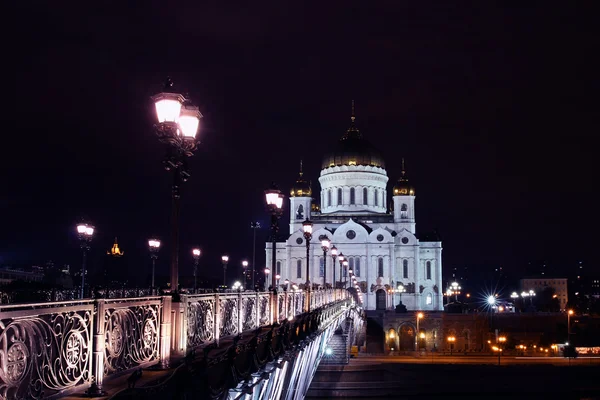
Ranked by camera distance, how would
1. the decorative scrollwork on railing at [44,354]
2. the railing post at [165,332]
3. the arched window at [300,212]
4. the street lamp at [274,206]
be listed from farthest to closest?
the arched window at [300,212] → the street lamp at [274,206] → the railing post at [165,332] → the decorative scrollwork on railing at [44,354]

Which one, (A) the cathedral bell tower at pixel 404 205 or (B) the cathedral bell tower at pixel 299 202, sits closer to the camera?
(A) the cathedral bell tower at pixel 404 205

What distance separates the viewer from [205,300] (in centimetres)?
1099

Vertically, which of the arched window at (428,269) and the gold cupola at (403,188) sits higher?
the gold cupola at (403,188)

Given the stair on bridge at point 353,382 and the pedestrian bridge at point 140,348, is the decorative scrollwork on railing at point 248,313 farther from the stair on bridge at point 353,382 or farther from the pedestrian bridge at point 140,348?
the stair on bridge at point 353,382

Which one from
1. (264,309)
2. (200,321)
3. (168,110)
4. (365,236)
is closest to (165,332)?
(200,321)

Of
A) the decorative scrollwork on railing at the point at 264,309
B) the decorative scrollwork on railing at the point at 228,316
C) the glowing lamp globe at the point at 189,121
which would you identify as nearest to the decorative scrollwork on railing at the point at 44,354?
the glowing lamp globe at the point at 189,121

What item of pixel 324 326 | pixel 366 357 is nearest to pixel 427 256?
pixel 366 357

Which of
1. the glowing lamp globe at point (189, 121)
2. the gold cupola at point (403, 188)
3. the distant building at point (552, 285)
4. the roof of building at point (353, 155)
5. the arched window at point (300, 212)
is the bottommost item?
the distant building at point (552, 285)

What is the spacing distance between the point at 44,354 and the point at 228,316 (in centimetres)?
653

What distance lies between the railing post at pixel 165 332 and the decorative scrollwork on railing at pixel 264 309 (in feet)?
20.3

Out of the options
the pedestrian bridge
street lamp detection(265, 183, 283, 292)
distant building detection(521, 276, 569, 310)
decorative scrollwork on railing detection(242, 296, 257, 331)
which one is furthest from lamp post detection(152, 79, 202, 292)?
distant building detection(521, 276, 569, 310)

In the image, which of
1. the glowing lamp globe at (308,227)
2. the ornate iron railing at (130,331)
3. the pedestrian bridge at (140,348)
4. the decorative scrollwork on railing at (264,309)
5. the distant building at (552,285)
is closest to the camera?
the pedestrian bridge at (140,348)

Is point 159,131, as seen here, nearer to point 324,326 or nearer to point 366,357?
point 324,326

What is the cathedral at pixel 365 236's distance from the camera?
9625cm
